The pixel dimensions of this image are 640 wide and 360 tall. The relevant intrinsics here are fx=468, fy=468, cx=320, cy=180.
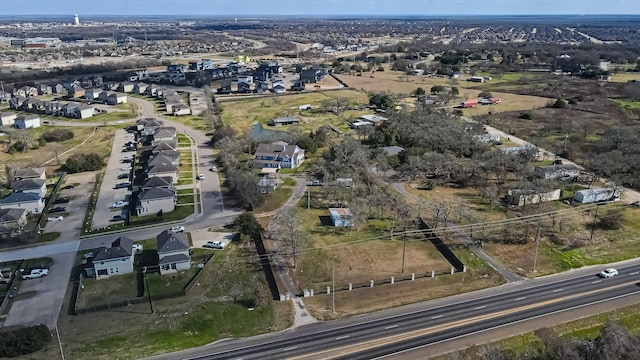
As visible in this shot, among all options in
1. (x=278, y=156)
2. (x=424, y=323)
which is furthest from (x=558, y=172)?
(x=278, y=156)

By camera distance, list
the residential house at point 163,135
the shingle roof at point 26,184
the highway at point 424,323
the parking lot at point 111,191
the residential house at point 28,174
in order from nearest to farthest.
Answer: the highway at point 424,323, the parking lot at point 111,191, the shingle roof at point 26,184, the residential house at point 28,174, the residential house at point 163,135

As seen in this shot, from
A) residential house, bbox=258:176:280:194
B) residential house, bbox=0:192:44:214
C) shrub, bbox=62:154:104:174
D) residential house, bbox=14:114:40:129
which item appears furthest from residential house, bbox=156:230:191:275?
residential house, bbox=14:114:40:129

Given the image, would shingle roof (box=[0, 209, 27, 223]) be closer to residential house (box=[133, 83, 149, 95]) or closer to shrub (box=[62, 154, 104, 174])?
shrub (box=[62, 154, 104, 174])

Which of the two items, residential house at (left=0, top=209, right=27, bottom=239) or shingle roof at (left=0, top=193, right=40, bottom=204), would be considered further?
shingle roof at (left=0, top=193, right=40, bottom=204)

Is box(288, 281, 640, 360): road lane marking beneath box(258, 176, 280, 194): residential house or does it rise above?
beneath

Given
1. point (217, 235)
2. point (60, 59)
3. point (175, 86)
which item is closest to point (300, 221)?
point (217, 235)

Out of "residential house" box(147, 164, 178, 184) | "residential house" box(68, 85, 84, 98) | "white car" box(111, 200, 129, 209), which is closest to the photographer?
"white car" box(111, 200, 129, 209)

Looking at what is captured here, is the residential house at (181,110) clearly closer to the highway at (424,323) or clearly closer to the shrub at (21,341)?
the shrub at (21,341)

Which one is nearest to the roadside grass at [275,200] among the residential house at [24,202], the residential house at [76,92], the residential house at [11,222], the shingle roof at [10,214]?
the residential house at [11,222]
